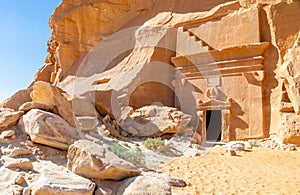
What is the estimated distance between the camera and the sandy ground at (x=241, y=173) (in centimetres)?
415

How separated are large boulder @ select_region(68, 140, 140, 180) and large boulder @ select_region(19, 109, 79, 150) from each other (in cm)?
95

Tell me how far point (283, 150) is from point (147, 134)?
4.98 meters

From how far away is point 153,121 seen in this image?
10.6 m

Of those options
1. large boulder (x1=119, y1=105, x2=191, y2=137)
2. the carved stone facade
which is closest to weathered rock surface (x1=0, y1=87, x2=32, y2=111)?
large boulder (x1=119, y1=105, x2=191, y2=137)

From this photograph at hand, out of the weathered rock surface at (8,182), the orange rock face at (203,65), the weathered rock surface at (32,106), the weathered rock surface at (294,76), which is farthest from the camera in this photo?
the orange rock face at (203,65)

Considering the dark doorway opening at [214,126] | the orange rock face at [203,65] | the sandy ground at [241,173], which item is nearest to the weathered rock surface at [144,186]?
the sandy ground at [241,173]

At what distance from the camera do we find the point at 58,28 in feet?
54.0

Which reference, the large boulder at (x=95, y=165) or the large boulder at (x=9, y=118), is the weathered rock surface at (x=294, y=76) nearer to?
the large boulder at (x=95, y=165)

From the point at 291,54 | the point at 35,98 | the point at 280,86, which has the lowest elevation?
the point at 35,98

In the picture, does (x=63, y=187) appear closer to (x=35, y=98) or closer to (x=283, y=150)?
(x=35, y=98)

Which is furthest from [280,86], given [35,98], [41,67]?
[41,67]

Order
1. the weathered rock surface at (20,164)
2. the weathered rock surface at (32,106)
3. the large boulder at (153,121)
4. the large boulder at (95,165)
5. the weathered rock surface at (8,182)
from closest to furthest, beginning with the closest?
the weathered rock surface at (8,182) < the large boulder at (95,165) < the weathered rock surface at (20,164) < the weathered rock surface at (32,106) < the large boulder at (153,121)

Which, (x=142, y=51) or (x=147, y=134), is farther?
(x=142, y=51)

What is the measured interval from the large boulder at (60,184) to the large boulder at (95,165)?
164 millimetres
